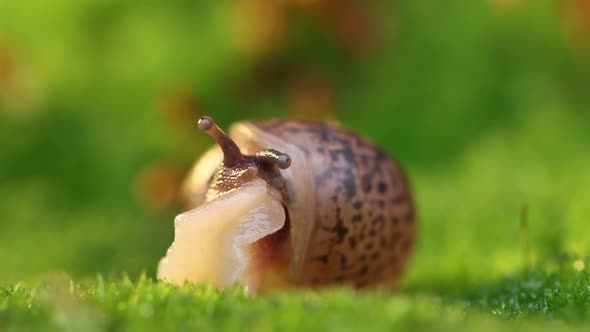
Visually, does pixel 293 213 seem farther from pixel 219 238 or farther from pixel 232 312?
pixel 232 312

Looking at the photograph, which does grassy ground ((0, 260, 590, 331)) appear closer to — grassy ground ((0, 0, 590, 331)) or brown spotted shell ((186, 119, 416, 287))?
brown spotted shell ((186, 119, 416, 287))

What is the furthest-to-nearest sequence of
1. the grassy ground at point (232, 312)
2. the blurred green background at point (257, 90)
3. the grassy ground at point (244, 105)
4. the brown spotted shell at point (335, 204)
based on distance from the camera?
the blurred green background at point (257, 90), the grassy ground at point (244, 105), the brown spotted shell at point (335, 204), the grassy ground at point (232, 312)

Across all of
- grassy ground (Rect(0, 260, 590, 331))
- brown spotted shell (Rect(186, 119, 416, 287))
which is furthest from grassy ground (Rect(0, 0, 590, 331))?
grassy ground (Rect(0, 260, 590, 331))

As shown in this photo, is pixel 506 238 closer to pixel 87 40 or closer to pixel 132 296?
pixel 132 296

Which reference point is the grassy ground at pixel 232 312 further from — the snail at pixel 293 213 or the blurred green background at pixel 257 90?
the blurred green background at pixel 257 90

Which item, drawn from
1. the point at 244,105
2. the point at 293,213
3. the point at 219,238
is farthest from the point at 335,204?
the point at 244,105

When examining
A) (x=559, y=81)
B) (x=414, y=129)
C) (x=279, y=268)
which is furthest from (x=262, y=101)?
(x=279, y=268)

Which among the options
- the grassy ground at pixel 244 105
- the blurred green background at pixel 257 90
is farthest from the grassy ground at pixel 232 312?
the blurred green background at pixel 257 90
